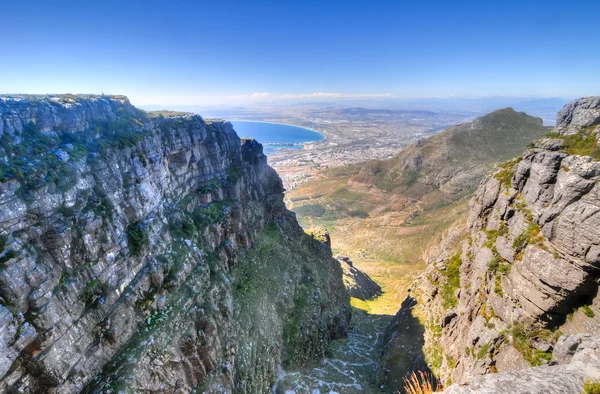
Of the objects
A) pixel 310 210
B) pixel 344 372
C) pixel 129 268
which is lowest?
pixel 310 210

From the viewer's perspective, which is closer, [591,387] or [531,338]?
[591,387]

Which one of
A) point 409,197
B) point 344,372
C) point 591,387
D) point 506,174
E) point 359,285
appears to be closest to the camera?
point 591,387

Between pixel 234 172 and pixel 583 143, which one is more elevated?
pixel 583 143

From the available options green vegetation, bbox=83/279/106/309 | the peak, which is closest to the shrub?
green vegetation, bbox=83/279/106/309

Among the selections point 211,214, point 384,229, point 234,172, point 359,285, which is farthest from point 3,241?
point 384,229

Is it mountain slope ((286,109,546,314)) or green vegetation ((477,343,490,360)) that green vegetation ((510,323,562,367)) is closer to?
green vegetation ((477,343,490,360))

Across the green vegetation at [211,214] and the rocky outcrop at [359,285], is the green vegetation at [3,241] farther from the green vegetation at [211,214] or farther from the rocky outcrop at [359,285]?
the rocky outcrop at [359,285]

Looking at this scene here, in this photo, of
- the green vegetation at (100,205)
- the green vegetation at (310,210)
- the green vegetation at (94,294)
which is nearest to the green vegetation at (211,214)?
the green vegetation at (100,205)

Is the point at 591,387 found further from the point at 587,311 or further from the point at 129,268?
the point at 129,268
